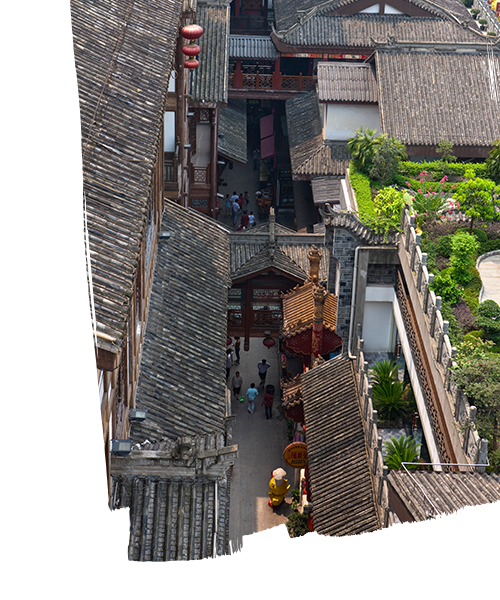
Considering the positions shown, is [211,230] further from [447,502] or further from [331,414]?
[447,502]

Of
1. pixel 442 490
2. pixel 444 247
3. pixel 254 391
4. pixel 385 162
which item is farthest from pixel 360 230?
pixel 442 490

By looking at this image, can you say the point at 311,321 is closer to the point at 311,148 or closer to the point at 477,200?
the point at 477,200

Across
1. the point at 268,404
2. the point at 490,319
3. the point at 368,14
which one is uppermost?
the point at 368,14

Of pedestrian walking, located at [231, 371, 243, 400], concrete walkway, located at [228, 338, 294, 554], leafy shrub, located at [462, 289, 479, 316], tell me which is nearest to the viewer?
leafy shrub, located at [462, 289, 479, 316]

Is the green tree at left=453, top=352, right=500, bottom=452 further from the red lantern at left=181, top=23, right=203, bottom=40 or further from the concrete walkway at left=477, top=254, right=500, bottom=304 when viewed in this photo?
the red lantern at left=181, top=23, right=203, bottom=40

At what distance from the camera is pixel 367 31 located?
49.1 meters

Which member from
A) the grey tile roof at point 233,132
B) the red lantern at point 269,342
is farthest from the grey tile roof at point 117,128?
the grey tile roof at point 233,132

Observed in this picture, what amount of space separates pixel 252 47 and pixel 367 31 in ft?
23.6

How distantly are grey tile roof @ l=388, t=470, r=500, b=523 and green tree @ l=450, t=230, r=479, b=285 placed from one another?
812cm

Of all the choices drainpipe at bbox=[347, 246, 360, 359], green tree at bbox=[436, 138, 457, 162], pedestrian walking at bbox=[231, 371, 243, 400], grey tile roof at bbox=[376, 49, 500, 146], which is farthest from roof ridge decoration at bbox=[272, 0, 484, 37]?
drainpipe at bbox=[347, 246, 360, 359]

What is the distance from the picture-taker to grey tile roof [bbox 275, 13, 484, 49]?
1912 inches

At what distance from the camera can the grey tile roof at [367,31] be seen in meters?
48.6

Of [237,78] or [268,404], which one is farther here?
[237,78]

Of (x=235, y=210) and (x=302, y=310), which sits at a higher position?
(x=235, y=210)
